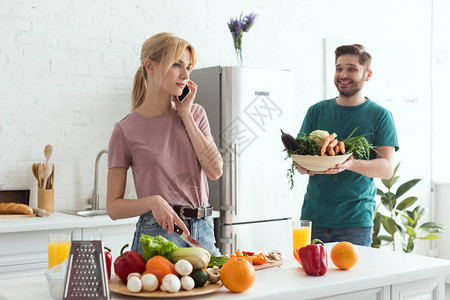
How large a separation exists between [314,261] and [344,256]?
133mm

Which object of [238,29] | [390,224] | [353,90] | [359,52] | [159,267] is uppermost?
[238,29]

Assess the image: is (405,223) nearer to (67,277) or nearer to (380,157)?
(380,157)

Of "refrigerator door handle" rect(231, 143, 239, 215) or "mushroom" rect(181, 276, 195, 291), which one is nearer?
"mushroom" rect(181, 276, 195, 291)

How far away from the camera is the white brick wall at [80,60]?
3.57 m

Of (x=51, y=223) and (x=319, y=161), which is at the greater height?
(x=319, y=161)

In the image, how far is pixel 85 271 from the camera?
4.80 feet

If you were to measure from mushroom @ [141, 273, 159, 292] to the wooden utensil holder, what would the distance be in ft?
6.95

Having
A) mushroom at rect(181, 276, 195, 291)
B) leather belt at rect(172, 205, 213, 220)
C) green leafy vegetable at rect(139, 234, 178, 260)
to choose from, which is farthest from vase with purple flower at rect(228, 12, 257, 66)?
mushroom at rect(181, 276, 195, 291)

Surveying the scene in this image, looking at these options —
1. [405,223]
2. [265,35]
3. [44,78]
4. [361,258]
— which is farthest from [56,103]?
[405,223]

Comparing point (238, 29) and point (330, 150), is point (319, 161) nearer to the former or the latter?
point (330, 150)

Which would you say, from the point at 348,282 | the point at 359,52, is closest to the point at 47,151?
the point at 359,52

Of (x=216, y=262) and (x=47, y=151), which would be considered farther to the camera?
(x=47, y=151)

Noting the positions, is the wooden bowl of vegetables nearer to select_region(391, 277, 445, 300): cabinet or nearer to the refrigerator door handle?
select_region(391, 277, 445, 300): cabinet

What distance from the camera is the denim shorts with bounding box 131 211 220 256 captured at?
6.41 ft
